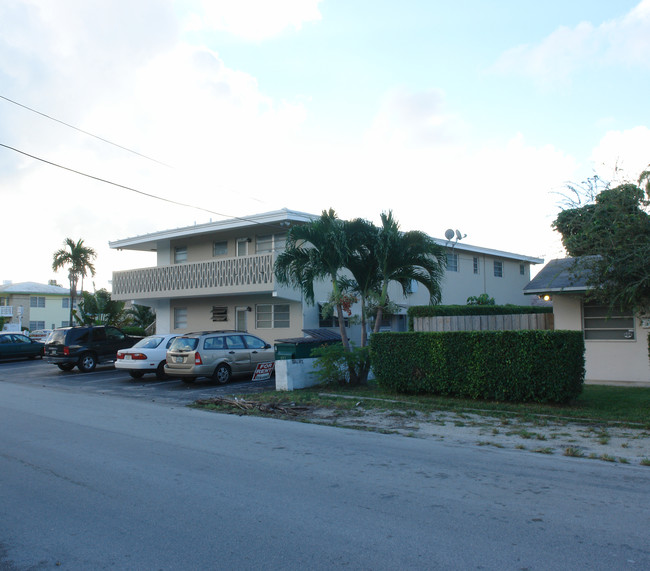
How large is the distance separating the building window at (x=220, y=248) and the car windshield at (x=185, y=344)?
868cm

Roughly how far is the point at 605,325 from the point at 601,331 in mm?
195

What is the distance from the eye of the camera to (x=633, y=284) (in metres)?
10.0

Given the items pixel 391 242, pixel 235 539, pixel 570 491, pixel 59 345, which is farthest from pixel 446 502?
pixel 59 345

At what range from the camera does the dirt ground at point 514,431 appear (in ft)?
27.5

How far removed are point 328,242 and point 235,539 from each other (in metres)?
12.1

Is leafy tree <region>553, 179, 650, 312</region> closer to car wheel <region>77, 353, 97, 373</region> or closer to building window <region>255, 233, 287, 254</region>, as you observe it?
building window <region>255, 233, 287, 254</region>

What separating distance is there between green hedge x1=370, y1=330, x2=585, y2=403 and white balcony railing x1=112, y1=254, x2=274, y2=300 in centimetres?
Answer: 828

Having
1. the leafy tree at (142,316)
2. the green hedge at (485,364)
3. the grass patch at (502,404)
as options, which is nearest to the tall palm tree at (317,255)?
the grass patch at (502,404)

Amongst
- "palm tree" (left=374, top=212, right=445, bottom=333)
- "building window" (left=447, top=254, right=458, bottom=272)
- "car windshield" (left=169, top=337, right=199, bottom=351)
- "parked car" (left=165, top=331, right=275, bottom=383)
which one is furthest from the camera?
"building window" (left=447, top=254, right=458, bottom=272)

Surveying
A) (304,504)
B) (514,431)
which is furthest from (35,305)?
(304,504)

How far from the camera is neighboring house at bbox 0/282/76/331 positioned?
5875cm

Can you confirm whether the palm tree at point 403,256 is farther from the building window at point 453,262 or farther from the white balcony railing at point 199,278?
the building window at point 453,262

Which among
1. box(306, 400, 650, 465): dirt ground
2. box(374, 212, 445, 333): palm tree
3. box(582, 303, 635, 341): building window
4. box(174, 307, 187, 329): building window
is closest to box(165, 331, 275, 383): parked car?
box(374, 212, 445, 333): palm tree

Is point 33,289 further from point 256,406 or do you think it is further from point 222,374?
point 256,406
